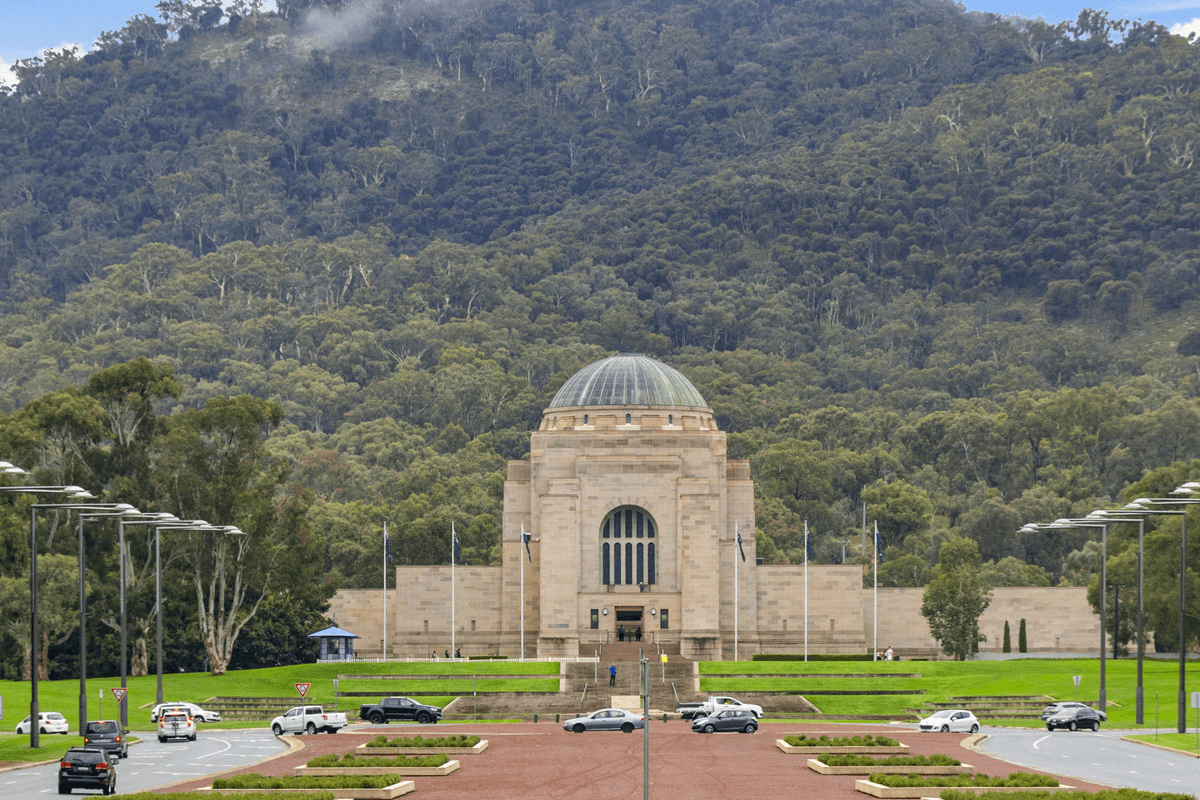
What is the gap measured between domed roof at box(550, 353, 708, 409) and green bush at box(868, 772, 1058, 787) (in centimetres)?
5909

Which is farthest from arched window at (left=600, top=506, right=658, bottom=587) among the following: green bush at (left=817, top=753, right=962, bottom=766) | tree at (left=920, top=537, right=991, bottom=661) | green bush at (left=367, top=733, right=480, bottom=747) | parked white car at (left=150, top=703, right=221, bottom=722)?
green bush at (left=817, top=753, right=962, bottom=766)

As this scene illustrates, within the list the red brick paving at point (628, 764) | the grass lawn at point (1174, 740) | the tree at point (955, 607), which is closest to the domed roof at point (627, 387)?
the tree at point (955, 607)

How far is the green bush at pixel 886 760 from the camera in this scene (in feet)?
165

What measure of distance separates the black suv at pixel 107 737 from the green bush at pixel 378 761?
8682 mm

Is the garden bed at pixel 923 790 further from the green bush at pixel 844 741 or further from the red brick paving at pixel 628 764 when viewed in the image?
the green bush at pixel 844 741

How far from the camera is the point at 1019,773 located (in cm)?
4625

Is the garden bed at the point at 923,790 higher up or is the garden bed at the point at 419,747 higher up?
the garden bed at the point at 923,790

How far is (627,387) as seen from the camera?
105 metres

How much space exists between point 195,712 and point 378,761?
27.3m

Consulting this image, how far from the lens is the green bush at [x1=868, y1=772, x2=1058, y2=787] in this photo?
45.2 m

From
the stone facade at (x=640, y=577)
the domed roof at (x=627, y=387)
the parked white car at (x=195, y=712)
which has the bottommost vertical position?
the parked white car at (x=195, y=712)

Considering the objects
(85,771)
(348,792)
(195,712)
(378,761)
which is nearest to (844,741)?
(378,761)

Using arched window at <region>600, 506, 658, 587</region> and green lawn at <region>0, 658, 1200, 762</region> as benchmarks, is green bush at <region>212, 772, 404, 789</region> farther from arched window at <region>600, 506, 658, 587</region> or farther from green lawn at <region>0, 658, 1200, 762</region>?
arched window at <region>600, 506, 658, 587</region>

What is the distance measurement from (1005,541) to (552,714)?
249 ft
